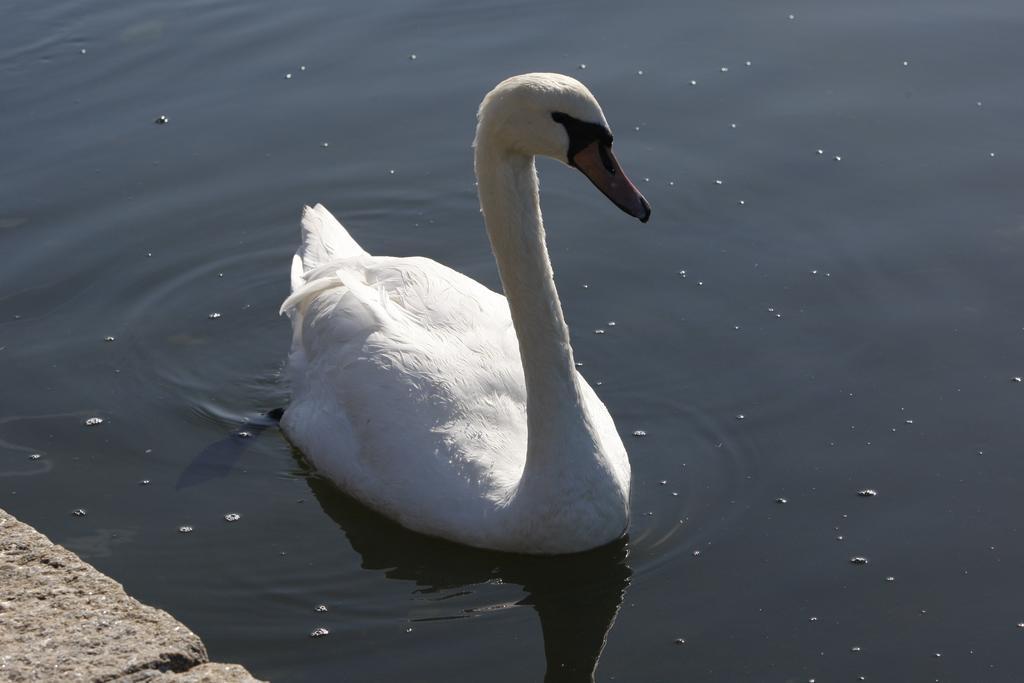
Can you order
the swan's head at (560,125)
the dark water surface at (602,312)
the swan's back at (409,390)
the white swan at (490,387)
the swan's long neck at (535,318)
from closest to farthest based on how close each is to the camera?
1. the swan's head at (560,125)
2. the white swan at (490,387)
3. the dark water surface at (602,312)
4. the swan's long neck at (535,318)
5. the swan's back at (409,390)

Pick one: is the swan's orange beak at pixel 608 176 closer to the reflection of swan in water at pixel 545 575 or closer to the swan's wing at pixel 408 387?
the swan's wing at pixel 408 387

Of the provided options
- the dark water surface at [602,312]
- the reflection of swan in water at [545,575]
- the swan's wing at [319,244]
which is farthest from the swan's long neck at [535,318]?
the swan's wing at [319,244]

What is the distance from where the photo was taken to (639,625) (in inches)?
247

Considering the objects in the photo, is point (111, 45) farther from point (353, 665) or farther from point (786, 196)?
point (353, 665)

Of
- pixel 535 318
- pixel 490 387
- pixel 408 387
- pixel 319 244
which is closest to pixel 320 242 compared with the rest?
pixel 319 244

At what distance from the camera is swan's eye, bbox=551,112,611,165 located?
244 inches

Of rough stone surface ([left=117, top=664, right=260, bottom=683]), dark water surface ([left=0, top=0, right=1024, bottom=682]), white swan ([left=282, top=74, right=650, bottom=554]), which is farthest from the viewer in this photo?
dark water surface ([left=0, top=0, right=1024, bottom=682])

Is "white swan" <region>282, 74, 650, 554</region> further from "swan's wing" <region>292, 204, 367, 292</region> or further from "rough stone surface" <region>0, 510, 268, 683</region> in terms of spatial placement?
"rough stone surface" <region>0, 510, 268, 683</region>

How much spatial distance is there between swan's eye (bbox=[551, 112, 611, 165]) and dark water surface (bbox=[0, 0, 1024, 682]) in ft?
5.90

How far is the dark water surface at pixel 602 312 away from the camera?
638 cm

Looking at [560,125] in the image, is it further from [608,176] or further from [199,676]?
[199,676]

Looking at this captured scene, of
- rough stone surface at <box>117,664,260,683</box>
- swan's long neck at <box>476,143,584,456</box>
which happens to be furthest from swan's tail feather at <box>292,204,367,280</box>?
rough stone surface at <box>117,664,260,683</box>

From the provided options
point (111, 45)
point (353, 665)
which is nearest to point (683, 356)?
point (353, 665)

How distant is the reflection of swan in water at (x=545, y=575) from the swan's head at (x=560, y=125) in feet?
5.16
